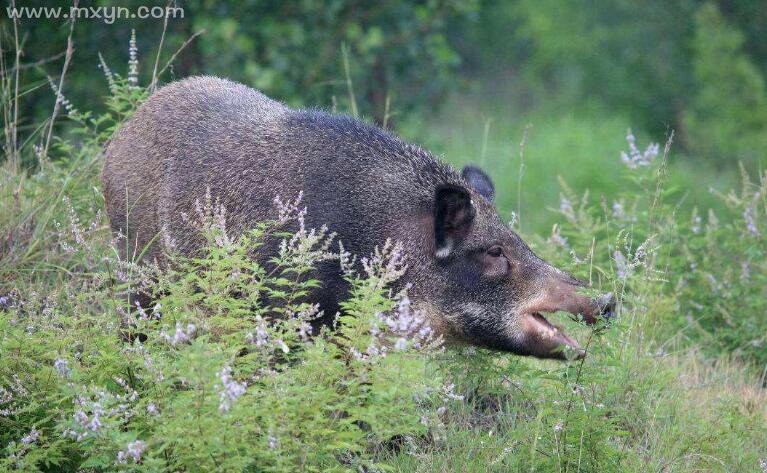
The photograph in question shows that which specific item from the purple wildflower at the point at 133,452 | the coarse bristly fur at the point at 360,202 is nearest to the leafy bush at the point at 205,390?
the purple wildflower at the point at 133,452

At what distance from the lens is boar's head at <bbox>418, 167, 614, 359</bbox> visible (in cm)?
534

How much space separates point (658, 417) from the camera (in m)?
5.19

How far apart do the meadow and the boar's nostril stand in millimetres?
71

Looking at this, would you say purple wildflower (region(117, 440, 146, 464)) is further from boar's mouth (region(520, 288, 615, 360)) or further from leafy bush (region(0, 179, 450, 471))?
boar's mouth (region(520, 288, 615, 360))

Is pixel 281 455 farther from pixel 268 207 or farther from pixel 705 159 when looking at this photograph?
pixel 705 159

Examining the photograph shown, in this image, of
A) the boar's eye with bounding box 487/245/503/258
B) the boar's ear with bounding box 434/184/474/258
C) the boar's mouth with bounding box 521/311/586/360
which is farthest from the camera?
the boar's eye with bounding box 487/245/503/258

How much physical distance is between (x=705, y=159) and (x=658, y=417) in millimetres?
13691

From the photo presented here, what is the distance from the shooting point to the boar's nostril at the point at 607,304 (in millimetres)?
4836

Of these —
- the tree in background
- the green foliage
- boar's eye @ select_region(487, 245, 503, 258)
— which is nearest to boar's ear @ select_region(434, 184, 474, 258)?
boar's eye @ select_region(487, 245, 503, 258)

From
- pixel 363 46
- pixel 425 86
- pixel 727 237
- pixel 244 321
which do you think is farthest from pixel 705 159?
pixel 244 321

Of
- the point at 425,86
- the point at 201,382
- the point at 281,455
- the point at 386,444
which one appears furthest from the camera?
the point at 425,86

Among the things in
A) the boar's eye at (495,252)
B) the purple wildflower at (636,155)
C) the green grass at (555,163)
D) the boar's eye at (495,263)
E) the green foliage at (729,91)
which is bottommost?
the green grass at (555,163)

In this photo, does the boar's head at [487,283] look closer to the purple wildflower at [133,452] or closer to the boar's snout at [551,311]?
the boar's snout at [551,311]

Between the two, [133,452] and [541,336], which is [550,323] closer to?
[541,336]
